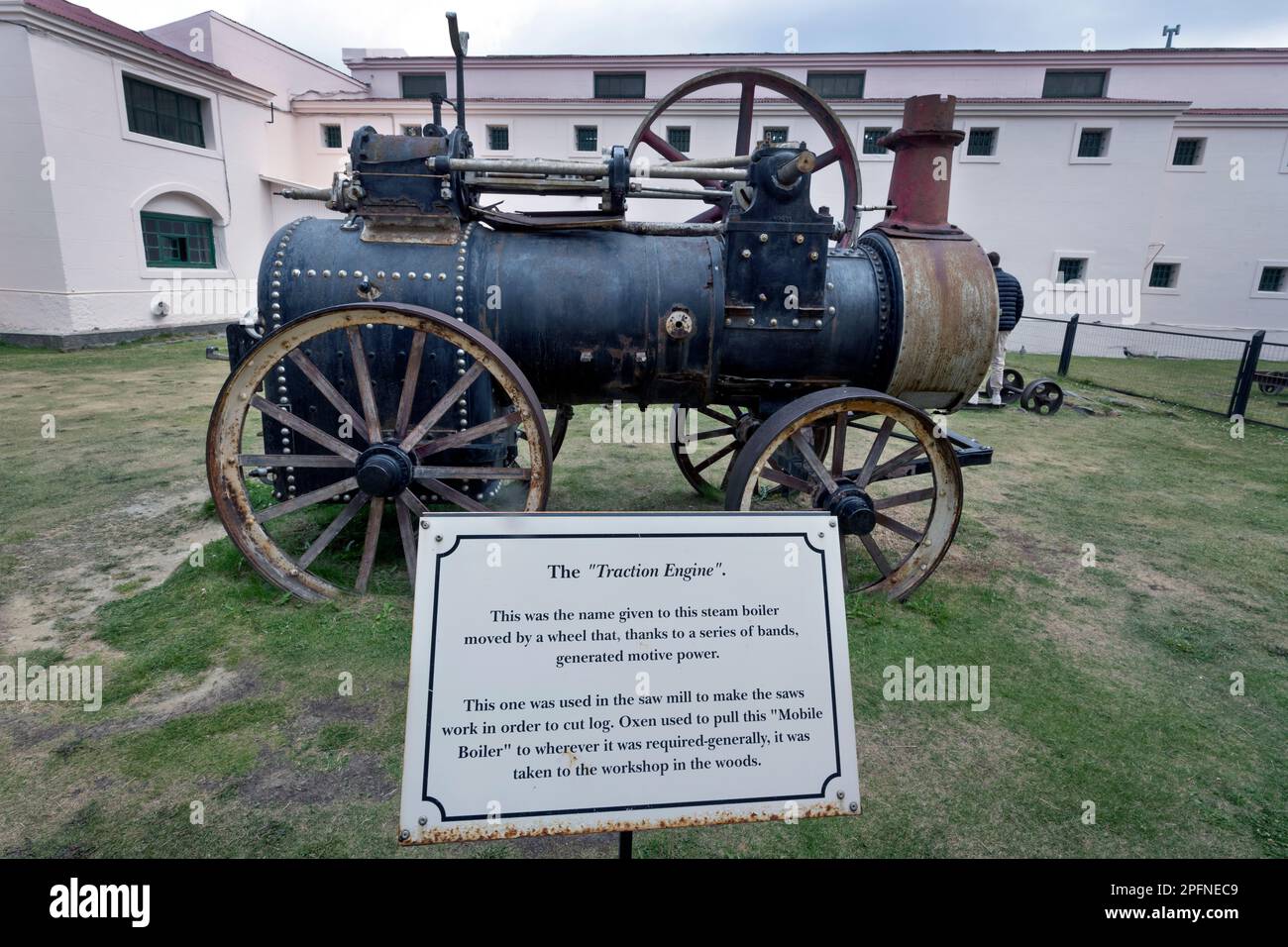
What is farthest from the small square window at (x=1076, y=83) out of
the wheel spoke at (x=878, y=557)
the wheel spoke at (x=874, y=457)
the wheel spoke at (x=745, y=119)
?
the wheel spoke at (x=878, y=557)

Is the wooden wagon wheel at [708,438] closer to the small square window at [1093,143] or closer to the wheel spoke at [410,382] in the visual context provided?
the wheel spoke at [410,382]

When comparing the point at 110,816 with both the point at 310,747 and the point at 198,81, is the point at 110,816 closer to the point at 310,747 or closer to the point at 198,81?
the point at 310,747

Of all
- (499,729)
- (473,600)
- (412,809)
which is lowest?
(412,809)

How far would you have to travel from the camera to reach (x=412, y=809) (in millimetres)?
1621

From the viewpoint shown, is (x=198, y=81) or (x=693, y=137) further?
(x=693, y=137)

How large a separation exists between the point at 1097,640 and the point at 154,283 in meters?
17.8

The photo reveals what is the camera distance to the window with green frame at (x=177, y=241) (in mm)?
15320

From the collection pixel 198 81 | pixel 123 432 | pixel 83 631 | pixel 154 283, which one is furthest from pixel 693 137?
pixel 83 631

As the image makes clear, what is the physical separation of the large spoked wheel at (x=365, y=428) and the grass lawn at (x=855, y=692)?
17.4 inches

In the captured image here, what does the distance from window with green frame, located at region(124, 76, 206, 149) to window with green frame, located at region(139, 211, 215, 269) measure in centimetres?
171

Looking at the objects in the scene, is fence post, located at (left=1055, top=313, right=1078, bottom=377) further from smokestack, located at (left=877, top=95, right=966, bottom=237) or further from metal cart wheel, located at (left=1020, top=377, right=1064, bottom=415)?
smokestack, located at (left=877, top=95, right=966, bottom=237)

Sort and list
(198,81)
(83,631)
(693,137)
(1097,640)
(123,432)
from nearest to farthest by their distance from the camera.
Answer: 1. (83,631)
2. (1097,640)
3. (123,432)
4. (198,81)
5. (693,137)

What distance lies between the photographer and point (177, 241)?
16297mm

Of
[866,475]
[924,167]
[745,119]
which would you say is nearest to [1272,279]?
[745,119]
